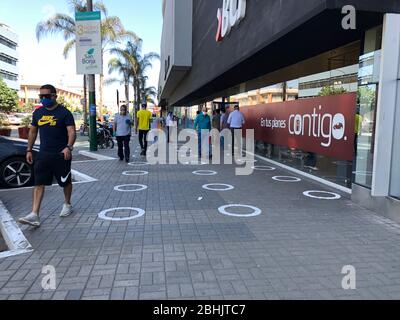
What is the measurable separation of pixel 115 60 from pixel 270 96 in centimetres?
2888

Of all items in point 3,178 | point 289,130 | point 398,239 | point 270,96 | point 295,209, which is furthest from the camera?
point 270,96

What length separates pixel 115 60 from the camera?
37250mm

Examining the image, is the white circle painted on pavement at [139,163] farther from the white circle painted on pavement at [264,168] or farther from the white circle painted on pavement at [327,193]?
the white circle painted on pavement at [327,193]

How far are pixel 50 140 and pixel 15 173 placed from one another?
3122mm

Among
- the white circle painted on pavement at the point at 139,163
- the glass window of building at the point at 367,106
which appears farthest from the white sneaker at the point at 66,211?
the white circle painted on pavement at the point at 139,163

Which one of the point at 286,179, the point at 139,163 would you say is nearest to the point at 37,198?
the point at 286,179

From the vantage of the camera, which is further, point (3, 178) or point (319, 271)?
point (3, 178)

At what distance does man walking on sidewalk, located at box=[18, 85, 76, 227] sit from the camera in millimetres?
5145

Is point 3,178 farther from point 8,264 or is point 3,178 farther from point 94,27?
point 94,27

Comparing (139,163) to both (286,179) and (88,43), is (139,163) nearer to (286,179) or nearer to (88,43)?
(286,179)

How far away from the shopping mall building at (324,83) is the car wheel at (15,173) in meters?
5.69

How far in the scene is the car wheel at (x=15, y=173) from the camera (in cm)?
760

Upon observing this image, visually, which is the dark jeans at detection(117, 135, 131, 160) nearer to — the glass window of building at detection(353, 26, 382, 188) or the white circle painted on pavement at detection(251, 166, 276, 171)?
the white circle painted on pavement at detection(251, 166, 276, 171)
